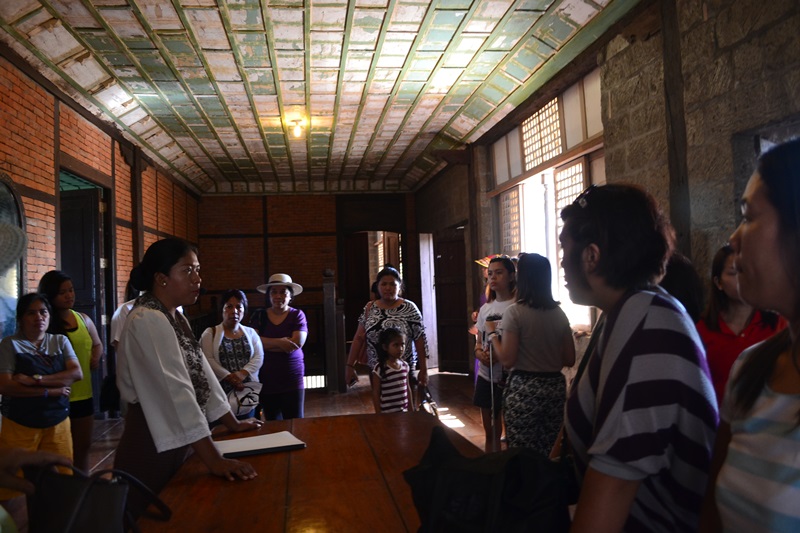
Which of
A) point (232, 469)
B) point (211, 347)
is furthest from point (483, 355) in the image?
point (232, 469)

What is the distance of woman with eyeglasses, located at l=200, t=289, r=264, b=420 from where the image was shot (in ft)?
13.0

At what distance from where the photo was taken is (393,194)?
13.0 m

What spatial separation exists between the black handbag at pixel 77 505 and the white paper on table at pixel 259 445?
789mm

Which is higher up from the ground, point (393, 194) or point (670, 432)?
point (393, 194)

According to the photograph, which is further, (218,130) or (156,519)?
(218,130)

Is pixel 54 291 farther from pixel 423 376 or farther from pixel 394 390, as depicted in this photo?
pixel 423 376

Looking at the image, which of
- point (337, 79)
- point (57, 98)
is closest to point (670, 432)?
point (337, 79)

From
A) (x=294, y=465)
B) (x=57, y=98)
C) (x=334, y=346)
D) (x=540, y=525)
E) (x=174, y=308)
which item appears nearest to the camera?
(x=540, y=525)

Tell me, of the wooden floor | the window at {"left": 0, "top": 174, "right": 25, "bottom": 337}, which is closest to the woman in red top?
the wooden floor

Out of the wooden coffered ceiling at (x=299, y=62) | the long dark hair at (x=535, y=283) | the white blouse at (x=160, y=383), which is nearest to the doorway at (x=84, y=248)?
the wooden coffered ceiling at (x=299, y=62)

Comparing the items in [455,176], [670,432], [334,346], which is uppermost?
[455,176]

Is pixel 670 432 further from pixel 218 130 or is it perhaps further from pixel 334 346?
pixel 218 130

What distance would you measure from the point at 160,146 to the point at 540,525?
882 cm

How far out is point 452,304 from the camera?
9258 millimetres
